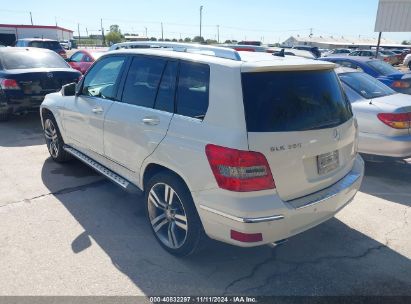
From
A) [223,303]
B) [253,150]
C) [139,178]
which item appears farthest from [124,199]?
[253,150]

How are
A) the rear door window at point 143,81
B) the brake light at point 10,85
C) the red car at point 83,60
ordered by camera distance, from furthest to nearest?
the red car at point 83,60 < the brake light at point 10,85 < the rear door window at point 143,81

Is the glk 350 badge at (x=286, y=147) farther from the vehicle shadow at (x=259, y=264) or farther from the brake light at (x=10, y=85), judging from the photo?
the brake light at (x=10, y=85)

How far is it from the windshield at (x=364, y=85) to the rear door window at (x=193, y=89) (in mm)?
3436

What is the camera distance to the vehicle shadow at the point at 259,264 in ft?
9.24

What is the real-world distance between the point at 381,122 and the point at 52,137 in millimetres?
4939

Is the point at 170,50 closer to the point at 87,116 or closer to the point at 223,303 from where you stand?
the point at 87,116

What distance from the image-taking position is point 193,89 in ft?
9.53

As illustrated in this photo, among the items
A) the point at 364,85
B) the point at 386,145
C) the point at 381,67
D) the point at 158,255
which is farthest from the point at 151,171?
the point at 381,67

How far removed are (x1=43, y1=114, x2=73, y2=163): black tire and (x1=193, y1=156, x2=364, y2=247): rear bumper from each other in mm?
3341

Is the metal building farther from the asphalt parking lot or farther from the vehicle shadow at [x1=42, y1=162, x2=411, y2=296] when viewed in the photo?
the vehicle shadow at [x1=42, y1=162, x2=411, y2=296]

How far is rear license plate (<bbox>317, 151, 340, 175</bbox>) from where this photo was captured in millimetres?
2850

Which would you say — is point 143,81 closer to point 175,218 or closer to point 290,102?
point 175,218

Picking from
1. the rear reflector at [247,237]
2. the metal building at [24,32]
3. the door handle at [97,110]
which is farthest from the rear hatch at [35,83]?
the metal building at [24,32]

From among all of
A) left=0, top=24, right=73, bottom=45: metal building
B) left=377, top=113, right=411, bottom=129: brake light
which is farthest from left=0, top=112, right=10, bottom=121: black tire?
left=0, top=24, right=73, bottom=45: metal building
